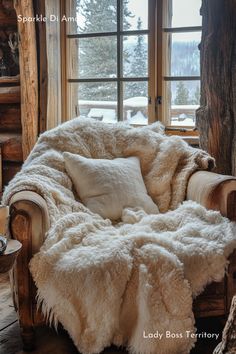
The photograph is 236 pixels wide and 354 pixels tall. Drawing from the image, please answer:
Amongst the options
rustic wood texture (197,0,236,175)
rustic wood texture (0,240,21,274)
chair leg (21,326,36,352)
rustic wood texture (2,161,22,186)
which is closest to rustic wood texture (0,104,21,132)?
rustic wood texture (2,161,22,186)

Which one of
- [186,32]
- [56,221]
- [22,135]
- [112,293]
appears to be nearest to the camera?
[112,293]

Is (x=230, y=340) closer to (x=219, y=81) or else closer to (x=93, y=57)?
(x=219, y=81)

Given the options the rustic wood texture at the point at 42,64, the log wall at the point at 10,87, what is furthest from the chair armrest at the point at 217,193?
the log wall at the point at 10,87

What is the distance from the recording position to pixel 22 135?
11.6ft

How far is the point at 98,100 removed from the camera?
3598mm

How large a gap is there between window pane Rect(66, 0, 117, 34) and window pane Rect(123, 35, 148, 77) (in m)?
0.16

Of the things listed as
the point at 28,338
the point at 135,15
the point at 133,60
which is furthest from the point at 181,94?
the point at 28,338

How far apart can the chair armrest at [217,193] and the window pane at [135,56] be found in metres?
1.33

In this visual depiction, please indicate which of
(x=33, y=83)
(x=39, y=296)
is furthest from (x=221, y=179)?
(x=33, y=83)

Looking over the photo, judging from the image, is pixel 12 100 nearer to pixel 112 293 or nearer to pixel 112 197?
pixel 112 197

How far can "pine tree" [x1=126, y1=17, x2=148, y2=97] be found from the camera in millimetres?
3422

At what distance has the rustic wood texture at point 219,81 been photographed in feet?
8.93

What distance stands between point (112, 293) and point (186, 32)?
215 centimetres

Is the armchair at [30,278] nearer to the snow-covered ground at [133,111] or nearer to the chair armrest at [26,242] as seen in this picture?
the chair armrest at [26,242]
